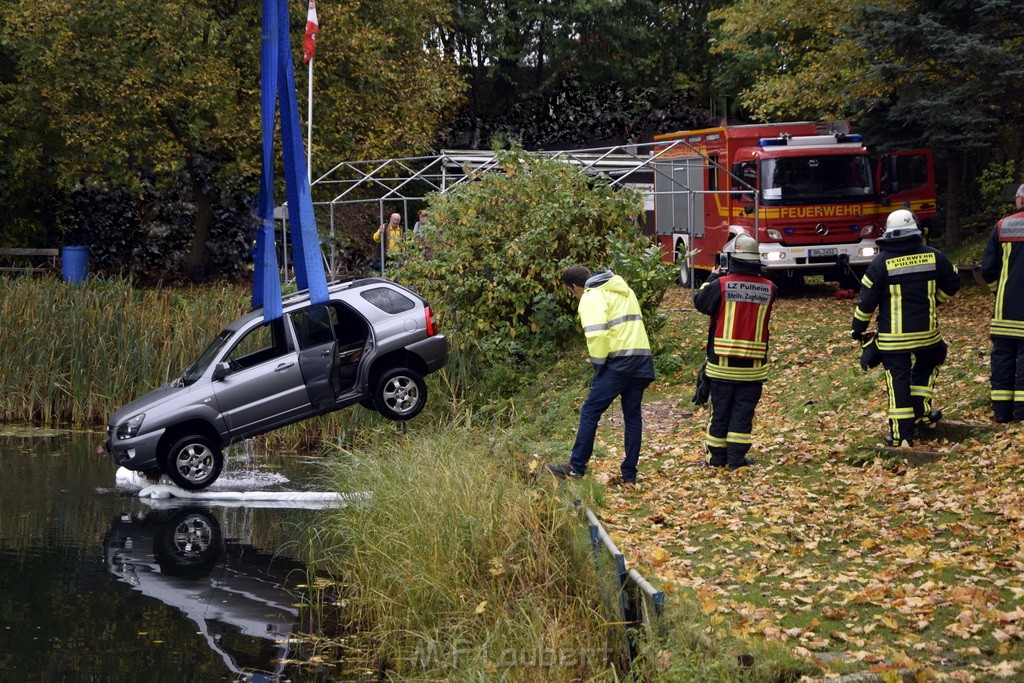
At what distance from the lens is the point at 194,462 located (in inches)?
532

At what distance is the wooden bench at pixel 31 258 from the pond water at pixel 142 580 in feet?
46.2

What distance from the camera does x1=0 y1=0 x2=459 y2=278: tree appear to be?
25078mm

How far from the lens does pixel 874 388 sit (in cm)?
1343

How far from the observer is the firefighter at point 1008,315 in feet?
33.9

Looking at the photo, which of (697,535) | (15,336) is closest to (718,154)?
(15,336)

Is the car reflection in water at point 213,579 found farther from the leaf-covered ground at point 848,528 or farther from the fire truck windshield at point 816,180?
the fire truck windshield at point 816,180

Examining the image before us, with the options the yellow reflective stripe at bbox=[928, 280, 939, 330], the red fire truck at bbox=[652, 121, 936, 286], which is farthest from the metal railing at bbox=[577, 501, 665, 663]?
the red fire truck at bbox=[652, 121, 936, 286]

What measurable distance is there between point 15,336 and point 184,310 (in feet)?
7.66

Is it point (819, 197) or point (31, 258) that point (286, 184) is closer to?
point (819, 197)

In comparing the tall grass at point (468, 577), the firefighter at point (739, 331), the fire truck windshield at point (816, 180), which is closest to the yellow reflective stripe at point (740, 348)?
the firefighter at point (739, 331)

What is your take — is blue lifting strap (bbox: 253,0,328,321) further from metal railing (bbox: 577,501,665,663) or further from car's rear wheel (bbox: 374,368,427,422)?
metal railing (bbox: 577,501,665,663)

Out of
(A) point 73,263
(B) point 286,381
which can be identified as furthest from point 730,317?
(A) point 73,263

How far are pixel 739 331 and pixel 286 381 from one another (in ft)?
17.8

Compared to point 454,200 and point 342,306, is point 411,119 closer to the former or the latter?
point 454,200
